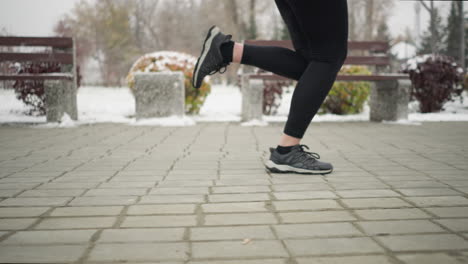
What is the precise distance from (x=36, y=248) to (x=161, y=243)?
42 cm

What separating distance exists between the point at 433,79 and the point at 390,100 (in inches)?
69.7

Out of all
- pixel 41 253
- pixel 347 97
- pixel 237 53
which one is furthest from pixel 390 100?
pixel 41 253

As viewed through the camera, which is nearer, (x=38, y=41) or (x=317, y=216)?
(x=317, y=216)

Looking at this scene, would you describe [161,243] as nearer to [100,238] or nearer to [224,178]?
[100,238]

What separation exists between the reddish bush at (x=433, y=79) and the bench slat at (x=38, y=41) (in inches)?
228

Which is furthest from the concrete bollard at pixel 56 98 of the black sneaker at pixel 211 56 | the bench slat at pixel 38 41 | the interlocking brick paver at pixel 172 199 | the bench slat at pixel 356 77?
the interlocking brick paver at pixel 172 199

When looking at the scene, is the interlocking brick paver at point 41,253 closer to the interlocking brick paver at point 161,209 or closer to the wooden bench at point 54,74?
the interlocking brick paver at point 161,209

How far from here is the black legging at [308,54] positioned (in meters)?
2.51

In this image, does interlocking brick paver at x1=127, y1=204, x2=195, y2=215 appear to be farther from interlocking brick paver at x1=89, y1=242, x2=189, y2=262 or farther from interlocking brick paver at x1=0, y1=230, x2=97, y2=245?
interlocking brick paver at x1=89, y1=242, x2=189, y2=262

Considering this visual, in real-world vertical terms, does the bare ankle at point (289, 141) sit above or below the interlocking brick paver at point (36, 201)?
above

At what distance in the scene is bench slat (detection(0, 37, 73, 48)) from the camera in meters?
6.29

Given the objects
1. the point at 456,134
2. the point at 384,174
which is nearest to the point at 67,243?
the point at 384,174

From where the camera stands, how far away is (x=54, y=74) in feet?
19.9

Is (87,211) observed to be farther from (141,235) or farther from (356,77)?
(356,77)
